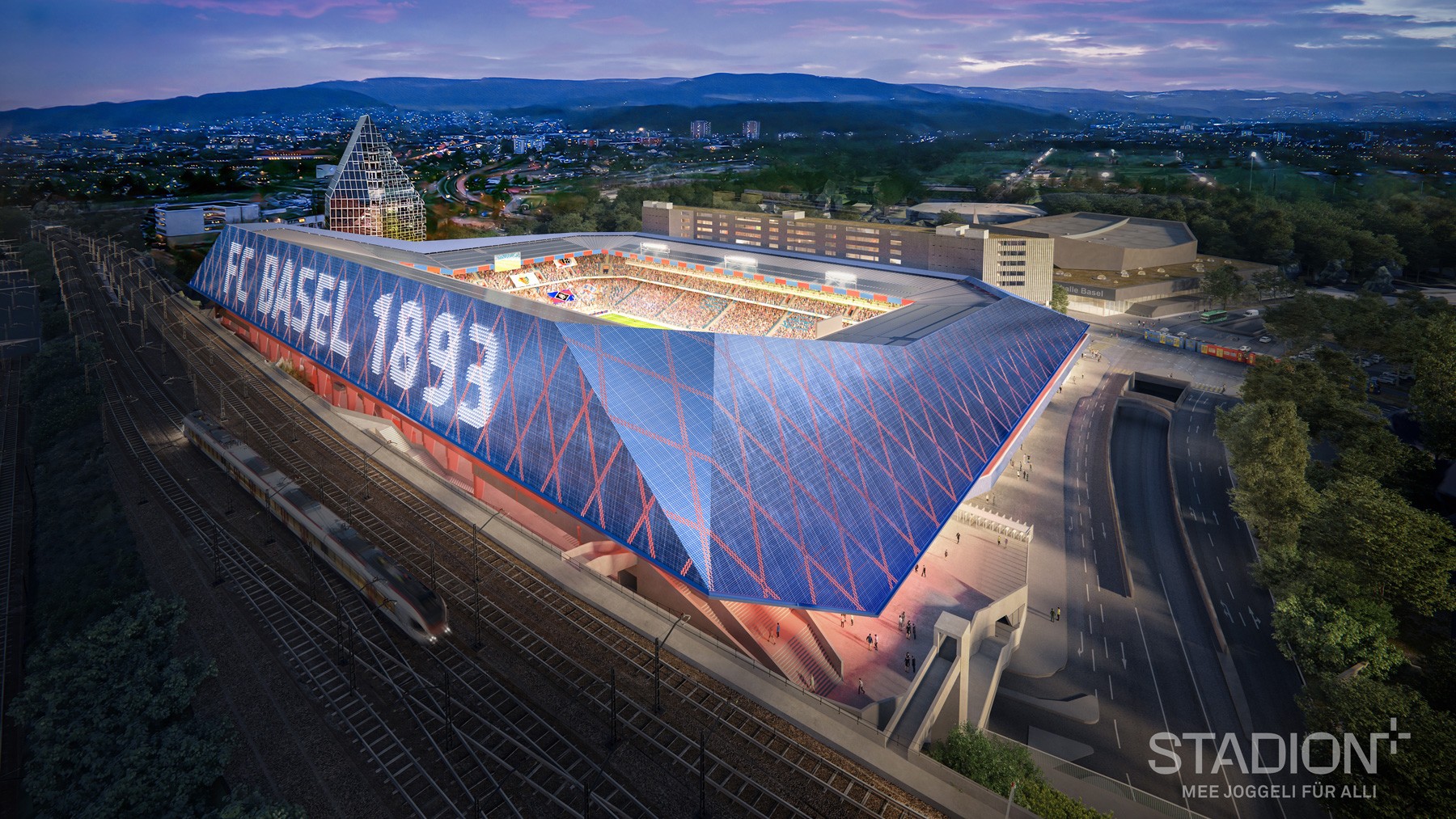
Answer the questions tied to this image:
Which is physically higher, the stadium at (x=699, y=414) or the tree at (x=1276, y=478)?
the stadium at (x=699, y=414)

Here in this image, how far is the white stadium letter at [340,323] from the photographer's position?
51531mm

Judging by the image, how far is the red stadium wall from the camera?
1438 inches

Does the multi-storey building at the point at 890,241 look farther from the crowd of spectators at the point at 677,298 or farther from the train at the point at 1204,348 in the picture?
the train at the point at 1204,348

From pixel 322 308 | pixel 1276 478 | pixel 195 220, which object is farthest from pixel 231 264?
pixel 1276 478

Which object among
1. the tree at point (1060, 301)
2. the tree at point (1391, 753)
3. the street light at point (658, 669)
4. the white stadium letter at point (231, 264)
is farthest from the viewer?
the tree at point (1060, 301)

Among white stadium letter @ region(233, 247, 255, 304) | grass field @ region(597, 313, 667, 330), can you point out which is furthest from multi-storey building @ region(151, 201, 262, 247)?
grass field @ region(597, 313, 667, 330)

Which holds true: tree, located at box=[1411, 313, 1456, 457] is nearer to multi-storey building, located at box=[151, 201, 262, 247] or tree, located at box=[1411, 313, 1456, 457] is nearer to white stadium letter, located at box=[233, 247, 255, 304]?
white stadium letter, located at box=[233, 247, 255, 304]

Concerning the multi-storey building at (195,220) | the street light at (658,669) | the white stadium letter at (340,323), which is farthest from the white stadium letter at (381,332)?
the multi-storey building at (195,220)

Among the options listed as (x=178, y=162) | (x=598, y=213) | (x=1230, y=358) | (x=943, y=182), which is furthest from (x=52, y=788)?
(x=943, y=182)

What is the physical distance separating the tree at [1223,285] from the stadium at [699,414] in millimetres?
49199

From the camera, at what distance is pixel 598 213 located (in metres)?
123

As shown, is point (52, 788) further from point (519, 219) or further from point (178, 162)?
point (178, 162)

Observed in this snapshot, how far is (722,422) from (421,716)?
648 inches

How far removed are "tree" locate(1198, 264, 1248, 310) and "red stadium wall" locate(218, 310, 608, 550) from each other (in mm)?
Result: 96777
